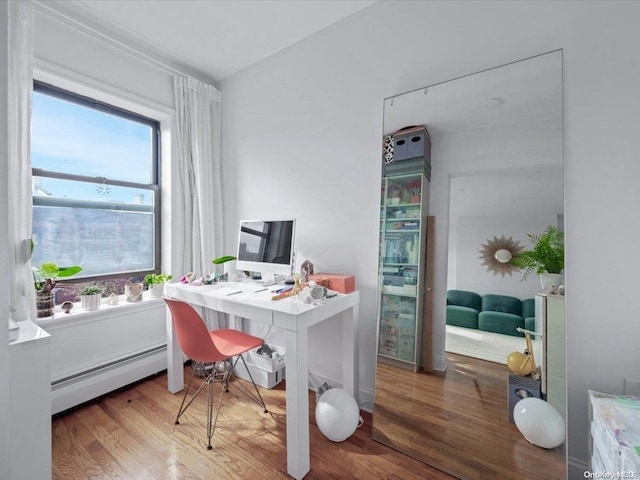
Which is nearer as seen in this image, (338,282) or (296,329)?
→ (296,329)

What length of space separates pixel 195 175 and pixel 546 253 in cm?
270

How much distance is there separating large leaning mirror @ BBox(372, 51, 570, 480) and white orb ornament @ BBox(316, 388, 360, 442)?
0.61ft

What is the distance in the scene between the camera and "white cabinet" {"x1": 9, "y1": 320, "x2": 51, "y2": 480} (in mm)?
1220

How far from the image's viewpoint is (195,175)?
8.89 feet

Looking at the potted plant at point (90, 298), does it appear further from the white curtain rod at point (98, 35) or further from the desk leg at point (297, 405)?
the white curtain rod at point (98, 35)

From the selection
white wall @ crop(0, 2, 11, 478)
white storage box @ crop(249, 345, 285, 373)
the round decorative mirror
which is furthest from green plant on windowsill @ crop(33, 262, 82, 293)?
the round decorative mirror

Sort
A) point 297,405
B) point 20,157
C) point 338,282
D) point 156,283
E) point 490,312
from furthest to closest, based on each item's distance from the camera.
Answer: point 156,283 → point 338,282 → point 20,157 → point 490,312 → point 297,405

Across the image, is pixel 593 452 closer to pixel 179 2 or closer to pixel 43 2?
pixel 179 2

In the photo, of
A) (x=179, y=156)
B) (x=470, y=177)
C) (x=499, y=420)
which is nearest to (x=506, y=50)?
(x=470, y=177)

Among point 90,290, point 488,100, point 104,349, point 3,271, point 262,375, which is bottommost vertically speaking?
point 262,375

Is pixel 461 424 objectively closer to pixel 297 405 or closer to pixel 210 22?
pixel 297 405

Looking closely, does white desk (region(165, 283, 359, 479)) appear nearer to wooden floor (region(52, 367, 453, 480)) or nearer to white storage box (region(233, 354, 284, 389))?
wooden floor (region(52, 367, 453, 480))

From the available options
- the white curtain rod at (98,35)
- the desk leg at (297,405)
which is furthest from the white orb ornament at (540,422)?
the white curtain rod at (98,35)

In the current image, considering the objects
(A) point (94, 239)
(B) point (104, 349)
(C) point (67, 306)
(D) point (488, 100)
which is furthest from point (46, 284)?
(D) point (488, 100)
